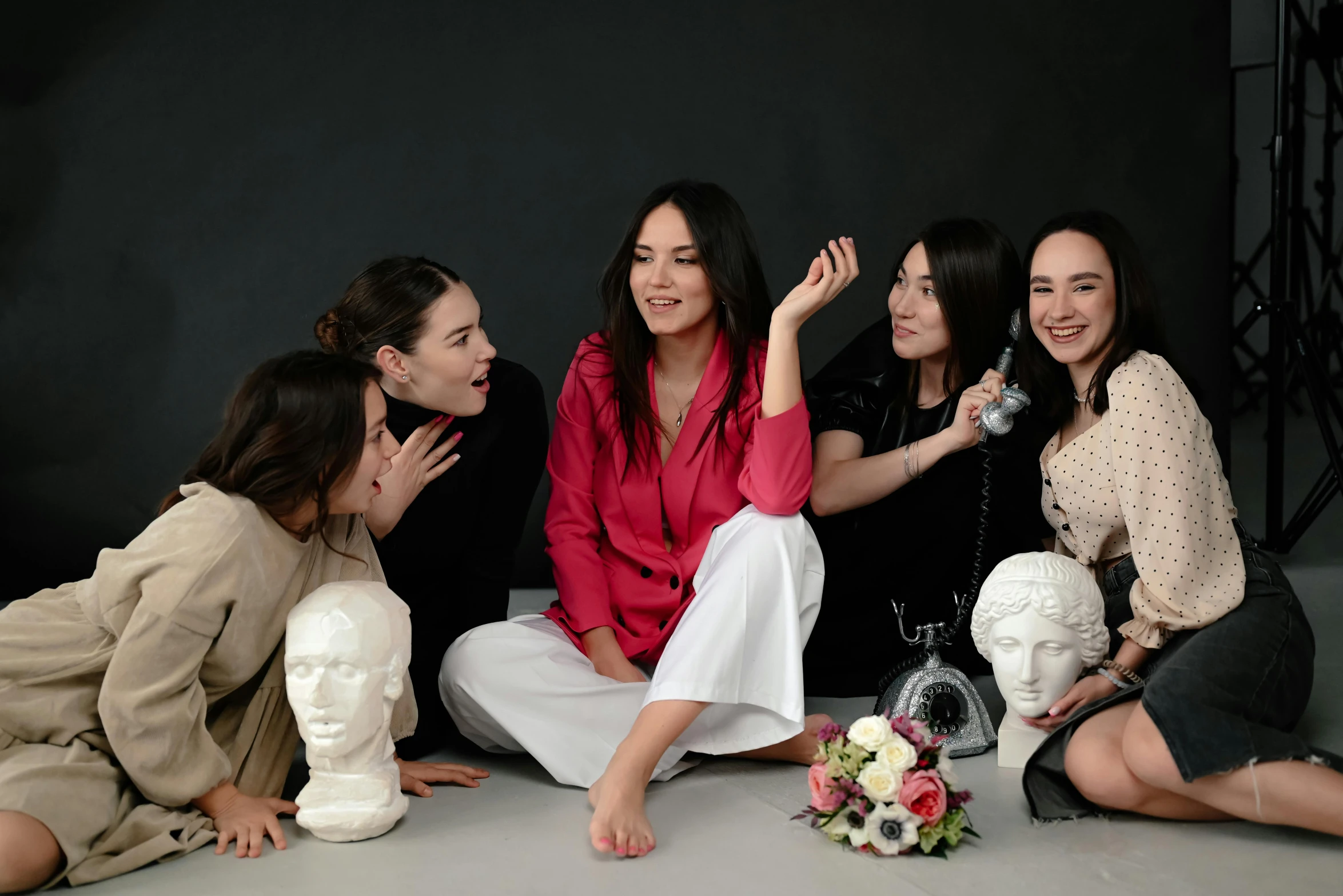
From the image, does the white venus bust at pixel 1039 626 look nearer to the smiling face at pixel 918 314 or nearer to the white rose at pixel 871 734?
the white rose at pixel 871 734

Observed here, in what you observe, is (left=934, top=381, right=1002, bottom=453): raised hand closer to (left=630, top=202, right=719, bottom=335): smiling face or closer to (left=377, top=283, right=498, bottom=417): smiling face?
(left=630, top=202, right=719, bottom=335): smiling face

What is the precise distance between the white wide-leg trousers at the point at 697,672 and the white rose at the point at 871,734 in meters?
0.34

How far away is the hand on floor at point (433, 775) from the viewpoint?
259cm

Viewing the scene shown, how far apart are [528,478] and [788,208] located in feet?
7.00

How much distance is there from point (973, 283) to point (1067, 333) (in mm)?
298

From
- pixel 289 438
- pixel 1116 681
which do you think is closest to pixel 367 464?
pixel 289 438

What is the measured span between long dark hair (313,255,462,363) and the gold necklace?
53 cm

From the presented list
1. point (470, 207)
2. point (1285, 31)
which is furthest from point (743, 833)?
point (1285, 31)

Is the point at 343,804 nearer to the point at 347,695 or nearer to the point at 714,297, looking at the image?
the point at 347,695

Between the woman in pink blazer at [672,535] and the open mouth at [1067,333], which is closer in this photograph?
the woman in pink blazer at [672,535]

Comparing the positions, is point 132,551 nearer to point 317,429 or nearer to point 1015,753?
point 317,429

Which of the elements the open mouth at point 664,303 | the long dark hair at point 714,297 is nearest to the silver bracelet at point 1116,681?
the long dark hair at point 714,297

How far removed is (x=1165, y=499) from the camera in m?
2.48

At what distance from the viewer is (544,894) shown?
2105mm
